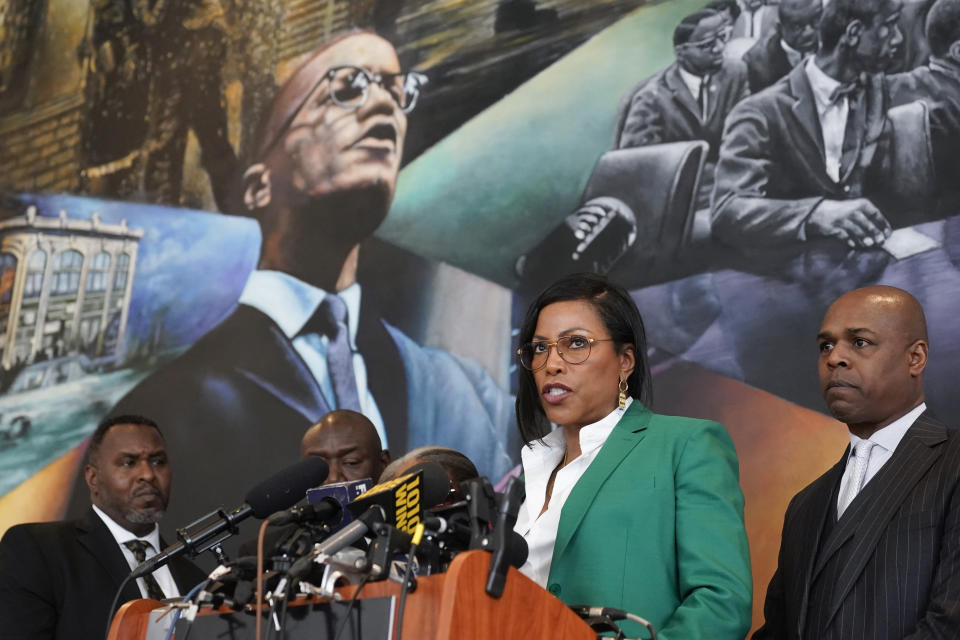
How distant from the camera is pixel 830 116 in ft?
20.0

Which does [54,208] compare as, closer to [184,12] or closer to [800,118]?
[184,12]

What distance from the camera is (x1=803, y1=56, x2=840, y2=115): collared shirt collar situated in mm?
6129

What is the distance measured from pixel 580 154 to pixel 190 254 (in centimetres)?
264

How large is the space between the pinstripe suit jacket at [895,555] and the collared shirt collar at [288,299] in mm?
3939

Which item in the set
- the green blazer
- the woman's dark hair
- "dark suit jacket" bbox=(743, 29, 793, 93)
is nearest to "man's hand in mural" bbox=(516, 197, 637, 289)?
"dark suit jacket" bbox=(743, 29, 793, 93)

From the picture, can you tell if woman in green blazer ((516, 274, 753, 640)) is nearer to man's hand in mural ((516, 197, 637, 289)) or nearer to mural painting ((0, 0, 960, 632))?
mural painting ((0, 0, 960, 632))

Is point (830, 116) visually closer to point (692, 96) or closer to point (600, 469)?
point (692, 96)

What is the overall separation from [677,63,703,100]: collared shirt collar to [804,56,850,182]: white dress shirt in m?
0.60

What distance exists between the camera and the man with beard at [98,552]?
4.83 m

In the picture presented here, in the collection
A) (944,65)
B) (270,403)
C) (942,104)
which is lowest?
(270,403)

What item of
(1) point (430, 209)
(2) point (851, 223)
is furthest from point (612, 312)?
(1) point (430, 209)

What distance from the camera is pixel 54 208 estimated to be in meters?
7.90

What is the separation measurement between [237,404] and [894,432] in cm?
456

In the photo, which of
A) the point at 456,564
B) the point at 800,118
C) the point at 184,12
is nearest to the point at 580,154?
the point at 800,118
